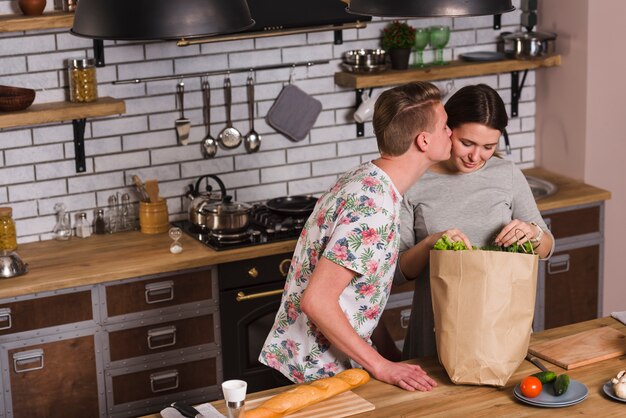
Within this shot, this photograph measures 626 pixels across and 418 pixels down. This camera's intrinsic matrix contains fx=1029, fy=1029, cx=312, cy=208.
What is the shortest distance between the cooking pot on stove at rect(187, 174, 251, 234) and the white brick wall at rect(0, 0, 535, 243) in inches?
7.9

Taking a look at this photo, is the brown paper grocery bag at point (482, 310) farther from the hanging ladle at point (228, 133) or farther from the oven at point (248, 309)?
the hanging ladle at point (228, 133)

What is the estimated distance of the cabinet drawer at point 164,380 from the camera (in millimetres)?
4559

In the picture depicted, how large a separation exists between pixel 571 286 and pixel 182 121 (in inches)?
87.2

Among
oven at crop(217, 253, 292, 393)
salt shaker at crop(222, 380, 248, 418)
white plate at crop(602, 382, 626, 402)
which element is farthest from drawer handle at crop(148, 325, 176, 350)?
white plate at crop(602, 382, 626, 402)

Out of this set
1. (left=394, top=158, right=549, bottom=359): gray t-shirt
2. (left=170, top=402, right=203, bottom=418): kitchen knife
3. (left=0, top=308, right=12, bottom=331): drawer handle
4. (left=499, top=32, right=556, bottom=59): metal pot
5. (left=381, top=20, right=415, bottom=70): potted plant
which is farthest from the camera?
(left=499, top=32, right=556, bottom=59): metal pot

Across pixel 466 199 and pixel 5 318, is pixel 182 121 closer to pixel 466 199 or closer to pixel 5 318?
pixel 5 318

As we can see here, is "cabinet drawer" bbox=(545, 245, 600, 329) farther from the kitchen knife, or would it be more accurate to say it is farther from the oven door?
the kitchen knife

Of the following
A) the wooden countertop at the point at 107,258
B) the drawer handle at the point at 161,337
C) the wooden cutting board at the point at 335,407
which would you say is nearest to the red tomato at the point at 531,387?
the wooden cutting board at the point at 335,407

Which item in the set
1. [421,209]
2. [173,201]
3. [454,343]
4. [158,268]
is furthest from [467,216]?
[173,201]

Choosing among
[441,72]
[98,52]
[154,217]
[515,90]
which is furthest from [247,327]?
[515,90]

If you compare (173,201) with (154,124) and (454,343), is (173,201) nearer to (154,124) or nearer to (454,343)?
(154,124)

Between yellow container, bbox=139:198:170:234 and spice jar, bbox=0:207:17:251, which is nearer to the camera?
spice jar, bbox=0:207:17:251

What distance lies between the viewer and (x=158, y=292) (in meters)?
4.53

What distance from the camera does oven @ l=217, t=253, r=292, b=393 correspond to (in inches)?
183
